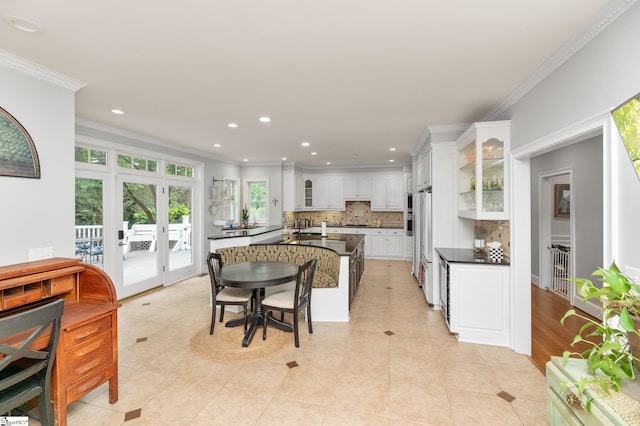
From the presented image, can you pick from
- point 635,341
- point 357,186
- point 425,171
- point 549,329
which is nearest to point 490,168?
point 425,171

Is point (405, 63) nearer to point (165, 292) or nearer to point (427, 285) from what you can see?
point (427, 285)

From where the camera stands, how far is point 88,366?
6.59ft

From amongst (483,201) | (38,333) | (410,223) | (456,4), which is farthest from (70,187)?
(410,223)

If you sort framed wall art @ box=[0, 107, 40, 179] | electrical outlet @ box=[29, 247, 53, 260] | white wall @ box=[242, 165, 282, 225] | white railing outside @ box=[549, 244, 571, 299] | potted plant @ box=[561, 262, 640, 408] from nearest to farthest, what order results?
1. potted plant @ box=[561, 262, 640, 408]
2. framed wall art @ box=[0, 107, 40, 179]
3. electrical outlet @ box=[29, 247, 53, 260]
4. white railing outside @ box=[549, 244, 571, 299]
5. white wall @ box=[242, 165, 282, 225]

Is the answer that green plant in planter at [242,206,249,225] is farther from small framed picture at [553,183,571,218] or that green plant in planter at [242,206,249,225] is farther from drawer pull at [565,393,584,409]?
drawer pull at [565,393,584,409]

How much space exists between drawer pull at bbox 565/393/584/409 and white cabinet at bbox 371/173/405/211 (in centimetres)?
691

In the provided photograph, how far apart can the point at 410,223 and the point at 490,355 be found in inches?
196

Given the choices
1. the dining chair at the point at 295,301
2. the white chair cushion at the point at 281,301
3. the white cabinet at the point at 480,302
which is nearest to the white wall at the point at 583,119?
the white cabinet at the point at 480,302

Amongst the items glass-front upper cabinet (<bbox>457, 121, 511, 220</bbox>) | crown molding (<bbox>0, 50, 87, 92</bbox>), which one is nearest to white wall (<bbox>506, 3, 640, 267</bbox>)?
glass-front upper cabinet (<bbox>457, 121, 511, 220</bbox>)

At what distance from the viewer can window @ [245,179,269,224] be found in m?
7.67

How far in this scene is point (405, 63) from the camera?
7.63ft

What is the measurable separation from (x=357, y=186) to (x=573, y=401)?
23.7 feet

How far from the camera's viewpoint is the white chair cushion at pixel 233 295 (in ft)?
11.0

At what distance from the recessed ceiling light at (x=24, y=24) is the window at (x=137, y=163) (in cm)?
292
